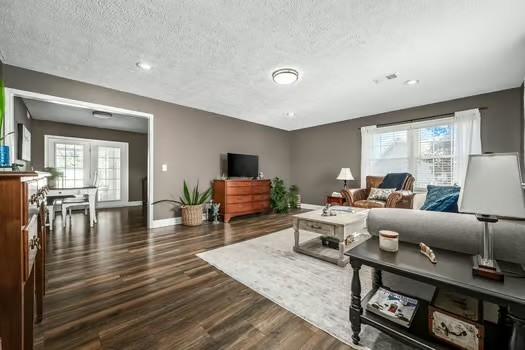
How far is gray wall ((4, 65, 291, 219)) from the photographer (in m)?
3.01

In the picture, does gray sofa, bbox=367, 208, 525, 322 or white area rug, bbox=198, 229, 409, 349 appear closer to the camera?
gray sofa, bbox=367, 208, 525, 322

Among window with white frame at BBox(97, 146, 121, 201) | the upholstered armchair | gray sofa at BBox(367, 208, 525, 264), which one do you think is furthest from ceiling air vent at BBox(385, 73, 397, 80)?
window with white frame at BBox(97, 146, 121, 201)

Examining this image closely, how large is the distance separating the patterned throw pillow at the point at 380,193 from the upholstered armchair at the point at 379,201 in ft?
0.38

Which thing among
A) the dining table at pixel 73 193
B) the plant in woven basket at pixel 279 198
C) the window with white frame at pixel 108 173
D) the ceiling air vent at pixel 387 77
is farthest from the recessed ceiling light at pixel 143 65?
the window with white frame at pixel 108 173

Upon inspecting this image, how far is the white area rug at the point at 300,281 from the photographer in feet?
4.51

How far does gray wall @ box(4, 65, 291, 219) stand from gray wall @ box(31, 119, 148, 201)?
3487 mm

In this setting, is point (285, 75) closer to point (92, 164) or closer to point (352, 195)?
point (352, 195)

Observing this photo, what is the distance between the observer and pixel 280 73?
2.85 meters

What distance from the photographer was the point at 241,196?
466cm

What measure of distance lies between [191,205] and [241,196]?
106 centimetres

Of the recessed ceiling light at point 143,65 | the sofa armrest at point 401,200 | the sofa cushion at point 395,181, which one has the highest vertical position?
the recessed ceiling light at point 143,65

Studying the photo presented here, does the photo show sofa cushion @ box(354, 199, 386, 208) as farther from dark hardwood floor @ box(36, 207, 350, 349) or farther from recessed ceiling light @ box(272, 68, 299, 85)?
dark hardwood floor @ box(36, 207, 350, 349)

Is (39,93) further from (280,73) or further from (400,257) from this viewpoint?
(400,257)

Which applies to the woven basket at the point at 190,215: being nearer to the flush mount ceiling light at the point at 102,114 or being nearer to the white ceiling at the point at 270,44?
the white ceiling at the point at 270,44
